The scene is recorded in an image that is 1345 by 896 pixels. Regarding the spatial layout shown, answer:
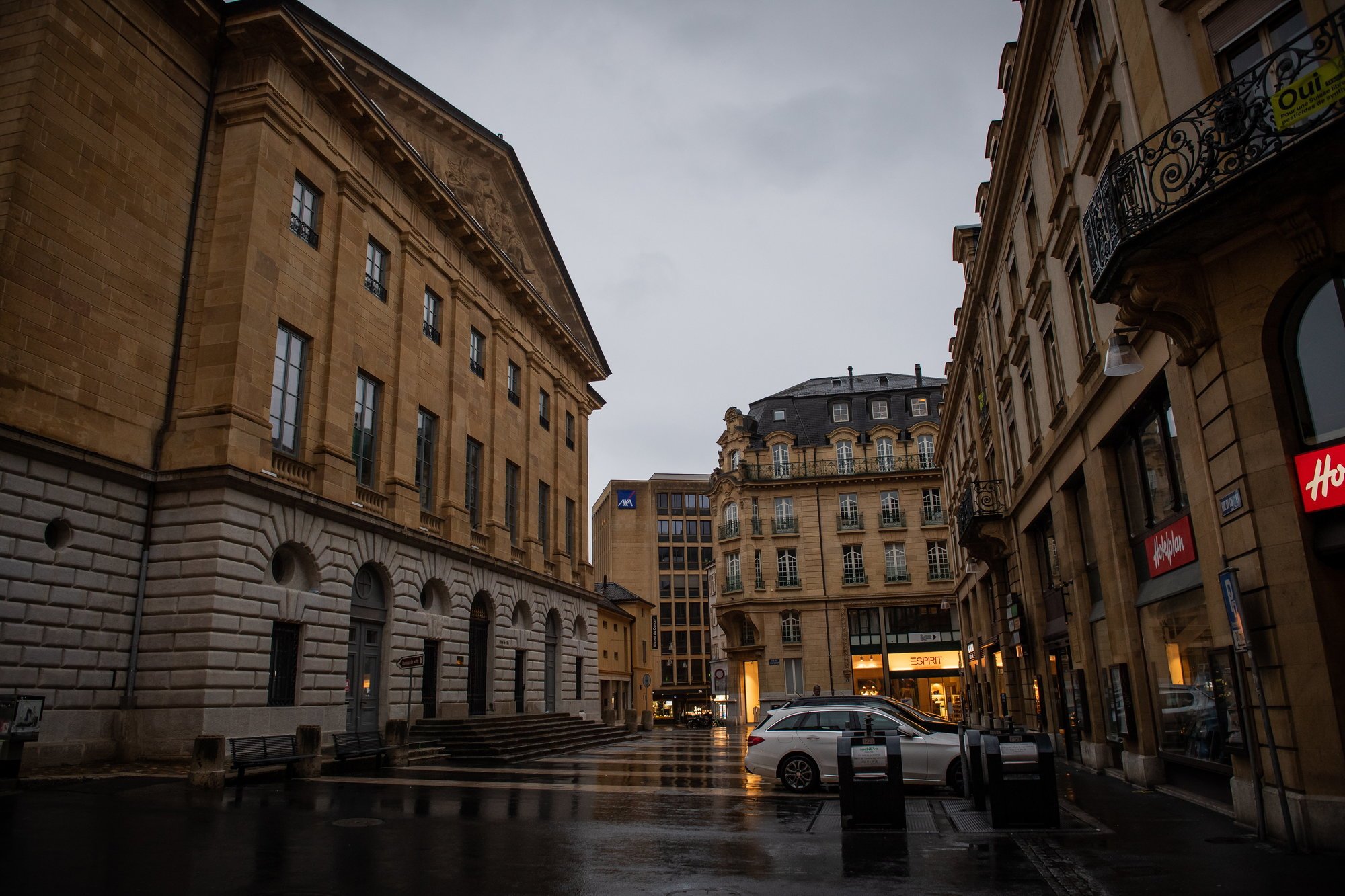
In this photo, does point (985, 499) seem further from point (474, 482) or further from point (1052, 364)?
point (474, 482)

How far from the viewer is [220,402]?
61.1ft

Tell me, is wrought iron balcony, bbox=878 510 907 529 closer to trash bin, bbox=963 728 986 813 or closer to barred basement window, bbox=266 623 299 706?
barred basement window, bbox=266 623 299 706

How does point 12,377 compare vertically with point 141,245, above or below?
below

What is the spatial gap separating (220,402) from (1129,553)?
18126 millimetres

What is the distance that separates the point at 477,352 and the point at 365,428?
27.8 ft

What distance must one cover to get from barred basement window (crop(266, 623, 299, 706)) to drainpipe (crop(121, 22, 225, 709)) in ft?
8.47

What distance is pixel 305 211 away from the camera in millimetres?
22688

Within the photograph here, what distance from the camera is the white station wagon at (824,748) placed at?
48.3 feet

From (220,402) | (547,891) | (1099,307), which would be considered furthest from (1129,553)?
(220,402)

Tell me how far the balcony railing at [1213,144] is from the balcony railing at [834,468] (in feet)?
145

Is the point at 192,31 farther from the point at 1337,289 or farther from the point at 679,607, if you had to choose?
the point at 679,607

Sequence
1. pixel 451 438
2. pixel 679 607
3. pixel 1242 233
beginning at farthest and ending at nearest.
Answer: pixel 679 607, pixel 451 438, pixel 1242 233

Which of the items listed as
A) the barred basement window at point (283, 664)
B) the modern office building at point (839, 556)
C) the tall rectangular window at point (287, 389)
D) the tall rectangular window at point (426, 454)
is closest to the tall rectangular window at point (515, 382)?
the tall rectangular window at point (426, 454)

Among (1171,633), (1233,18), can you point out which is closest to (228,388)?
(1171,633)
